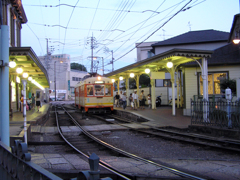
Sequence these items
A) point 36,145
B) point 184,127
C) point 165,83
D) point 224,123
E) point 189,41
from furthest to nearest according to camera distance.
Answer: point 165,83 < point 189,41 < point 184,127 < point 224,123 < point 36,145

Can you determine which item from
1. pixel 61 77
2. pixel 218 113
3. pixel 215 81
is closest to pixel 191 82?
pixel 215 81

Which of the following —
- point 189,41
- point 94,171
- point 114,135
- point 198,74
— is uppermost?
point 189,41

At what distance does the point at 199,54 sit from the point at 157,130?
5.31 metres

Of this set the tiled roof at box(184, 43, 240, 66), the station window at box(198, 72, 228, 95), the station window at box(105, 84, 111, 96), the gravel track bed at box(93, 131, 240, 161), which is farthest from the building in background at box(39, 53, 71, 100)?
Result: the gravel track bed at box(93, 131, 240, 161)

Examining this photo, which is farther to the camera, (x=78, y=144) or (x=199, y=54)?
(x=199, y=54)

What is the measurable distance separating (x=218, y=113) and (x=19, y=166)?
934 cm

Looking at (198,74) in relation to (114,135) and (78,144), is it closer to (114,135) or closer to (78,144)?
(114,135)

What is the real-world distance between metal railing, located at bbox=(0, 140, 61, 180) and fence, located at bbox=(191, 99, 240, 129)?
883 centimetres

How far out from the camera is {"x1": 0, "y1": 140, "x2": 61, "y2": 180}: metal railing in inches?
94.9

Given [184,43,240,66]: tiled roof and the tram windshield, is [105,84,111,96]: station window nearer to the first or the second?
the tram windshield

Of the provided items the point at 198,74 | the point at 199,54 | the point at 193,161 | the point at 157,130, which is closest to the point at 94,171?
the point at 193,161

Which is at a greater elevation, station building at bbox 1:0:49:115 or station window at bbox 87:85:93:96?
station building at bbox 1:0:49:115

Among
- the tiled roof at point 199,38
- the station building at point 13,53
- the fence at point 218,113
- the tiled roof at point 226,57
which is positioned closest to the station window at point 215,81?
the tiled roof at point 226,57

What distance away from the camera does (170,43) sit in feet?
101
